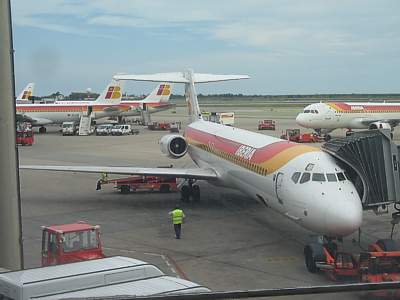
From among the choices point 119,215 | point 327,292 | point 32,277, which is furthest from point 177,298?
point 119,215

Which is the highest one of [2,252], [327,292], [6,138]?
[6,138]

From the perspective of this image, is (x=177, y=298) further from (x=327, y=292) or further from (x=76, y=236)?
(x=76, y=236)

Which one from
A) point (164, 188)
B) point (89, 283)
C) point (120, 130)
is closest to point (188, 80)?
point (164, 188)

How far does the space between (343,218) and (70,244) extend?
631 cm

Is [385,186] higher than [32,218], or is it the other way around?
[385,186]

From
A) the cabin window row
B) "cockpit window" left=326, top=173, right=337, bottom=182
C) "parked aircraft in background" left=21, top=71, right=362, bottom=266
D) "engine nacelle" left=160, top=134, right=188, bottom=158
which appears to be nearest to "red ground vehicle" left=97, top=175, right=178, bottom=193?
"engine nacelle" left=160, top=134, right=188, bottom=158

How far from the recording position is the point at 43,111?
189ft

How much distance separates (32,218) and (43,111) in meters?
40.7

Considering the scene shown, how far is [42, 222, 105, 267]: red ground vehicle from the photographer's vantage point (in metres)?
12.5

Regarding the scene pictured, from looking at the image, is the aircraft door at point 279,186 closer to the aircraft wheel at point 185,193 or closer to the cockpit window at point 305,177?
the cockpit window at point 305,177

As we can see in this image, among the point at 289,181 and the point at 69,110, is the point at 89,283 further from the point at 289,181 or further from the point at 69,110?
the point at 69,110

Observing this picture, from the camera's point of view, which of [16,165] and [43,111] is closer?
[16,165]

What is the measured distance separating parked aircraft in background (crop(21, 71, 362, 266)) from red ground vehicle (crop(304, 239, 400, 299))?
0.56 m

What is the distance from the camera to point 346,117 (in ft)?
154
